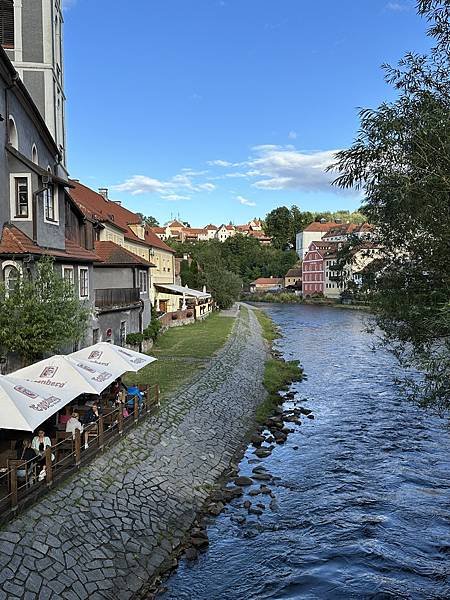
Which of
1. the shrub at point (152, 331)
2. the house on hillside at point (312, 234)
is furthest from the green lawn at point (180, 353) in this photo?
the house on hillside at point (312, 234)

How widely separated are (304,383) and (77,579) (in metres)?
23.6

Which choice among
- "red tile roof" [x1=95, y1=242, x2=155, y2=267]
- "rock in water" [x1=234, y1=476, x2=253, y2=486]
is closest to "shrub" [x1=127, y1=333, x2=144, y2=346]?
"red tile roof" [x1=95, y1=242, x2=155, y2=267]

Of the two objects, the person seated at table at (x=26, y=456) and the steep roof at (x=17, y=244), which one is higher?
the steep roof at (x=17, y=244)

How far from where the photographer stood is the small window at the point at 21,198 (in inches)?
745

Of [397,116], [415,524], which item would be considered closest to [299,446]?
[415,524]

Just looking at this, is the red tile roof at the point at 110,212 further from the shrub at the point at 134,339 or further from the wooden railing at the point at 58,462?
the wooden railing at the point at 58,462

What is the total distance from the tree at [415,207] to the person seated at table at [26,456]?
767cm

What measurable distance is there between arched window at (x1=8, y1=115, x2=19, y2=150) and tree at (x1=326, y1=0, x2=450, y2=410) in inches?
468

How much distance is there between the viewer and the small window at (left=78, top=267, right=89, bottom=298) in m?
24.1

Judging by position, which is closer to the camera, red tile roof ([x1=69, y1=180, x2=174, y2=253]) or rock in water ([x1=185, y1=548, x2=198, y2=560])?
rock in water ([x1=185, y1=548, x2=198, y2=560])

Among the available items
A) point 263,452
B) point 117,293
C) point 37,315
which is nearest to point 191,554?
point 263,452

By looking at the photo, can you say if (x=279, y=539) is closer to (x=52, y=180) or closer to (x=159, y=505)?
(x=159, y=505)

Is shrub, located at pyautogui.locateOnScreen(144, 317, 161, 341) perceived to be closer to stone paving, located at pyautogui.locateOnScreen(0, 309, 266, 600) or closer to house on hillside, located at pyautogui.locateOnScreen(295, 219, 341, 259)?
stone paving, located at pyautogui.locateOnScreen(0, 309, 266, 600)

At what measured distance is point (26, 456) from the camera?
40.1ft
